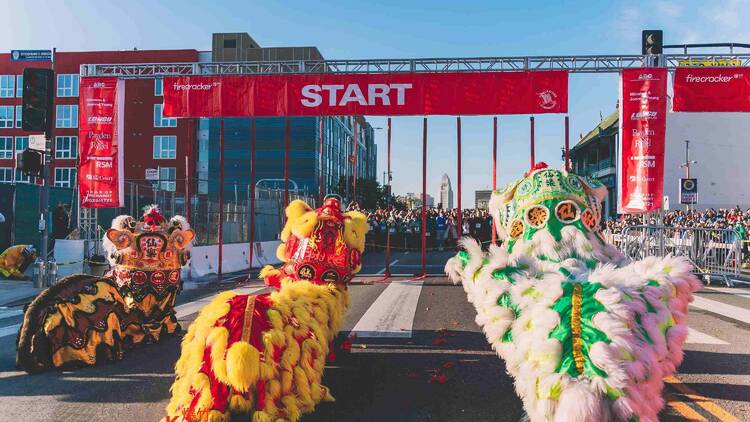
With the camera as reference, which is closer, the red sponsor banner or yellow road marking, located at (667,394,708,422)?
yellow road marking, located at (667,394,708,422)

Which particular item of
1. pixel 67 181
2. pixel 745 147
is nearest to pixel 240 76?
pixel 745 147

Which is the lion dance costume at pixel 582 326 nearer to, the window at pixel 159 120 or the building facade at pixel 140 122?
the building facade at pixel 140 122

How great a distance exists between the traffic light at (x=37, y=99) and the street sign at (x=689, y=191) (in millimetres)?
16964

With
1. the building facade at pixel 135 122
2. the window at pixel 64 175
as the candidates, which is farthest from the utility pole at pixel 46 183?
the window at pixel 64 175

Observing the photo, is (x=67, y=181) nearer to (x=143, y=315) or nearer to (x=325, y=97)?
(x=325, y=97)

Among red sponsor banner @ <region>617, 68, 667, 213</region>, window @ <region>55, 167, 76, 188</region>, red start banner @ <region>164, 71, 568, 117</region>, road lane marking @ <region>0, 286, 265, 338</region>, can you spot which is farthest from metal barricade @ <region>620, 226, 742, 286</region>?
window @ <region>55, 167, 76, 188</region>

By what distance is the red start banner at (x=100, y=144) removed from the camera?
38.2 feet

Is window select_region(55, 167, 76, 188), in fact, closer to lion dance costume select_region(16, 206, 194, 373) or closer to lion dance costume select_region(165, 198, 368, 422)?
lion dance costume select_region(16, 206, 194, 373)

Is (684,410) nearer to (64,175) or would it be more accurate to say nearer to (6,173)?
(64,175)

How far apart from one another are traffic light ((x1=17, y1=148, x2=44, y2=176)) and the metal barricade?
528 inches

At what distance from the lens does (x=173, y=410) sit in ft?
10.1

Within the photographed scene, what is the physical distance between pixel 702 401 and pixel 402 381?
234 cm

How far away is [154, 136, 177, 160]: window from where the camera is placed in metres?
47.6

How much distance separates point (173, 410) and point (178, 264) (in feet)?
10.6
